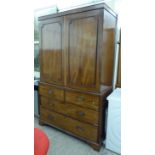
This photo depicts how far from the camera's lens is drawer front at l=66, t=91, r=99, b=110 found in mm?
1913

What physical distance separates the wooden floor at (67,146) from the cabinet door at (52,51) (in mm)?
859

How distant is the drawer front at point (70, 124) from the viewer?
202 centimetres

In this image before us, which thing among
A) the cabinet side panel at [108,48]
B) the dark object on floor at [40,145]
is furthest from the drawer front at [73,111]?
the dark object on floor at [40,145]

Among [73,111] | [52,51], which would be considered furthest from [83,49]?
[73,111]

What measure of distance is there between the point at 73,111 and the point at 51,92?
0.51 metres

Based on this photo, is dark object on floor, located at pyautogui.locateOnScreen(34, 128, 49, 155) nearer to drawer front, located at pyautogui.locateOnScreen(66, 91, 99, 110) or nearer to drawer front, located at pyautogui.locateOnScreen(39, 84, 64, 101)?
drawer front, located at pyautogui.locateOnScreen(66, 91, 99, 110)

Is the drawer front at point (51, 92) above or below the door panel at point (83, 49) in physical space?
below

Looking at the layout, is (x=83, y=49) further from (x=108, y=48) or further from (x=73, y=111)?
(x=73, y=111)

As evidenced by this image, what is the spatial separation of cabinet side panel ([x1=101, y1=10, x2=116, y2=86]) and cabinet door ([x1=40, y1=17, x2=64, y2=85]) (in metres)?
0.63

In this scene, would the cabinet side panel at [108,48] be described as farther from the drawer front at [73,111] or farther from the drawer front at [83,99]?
the drawer front at [73,111]
